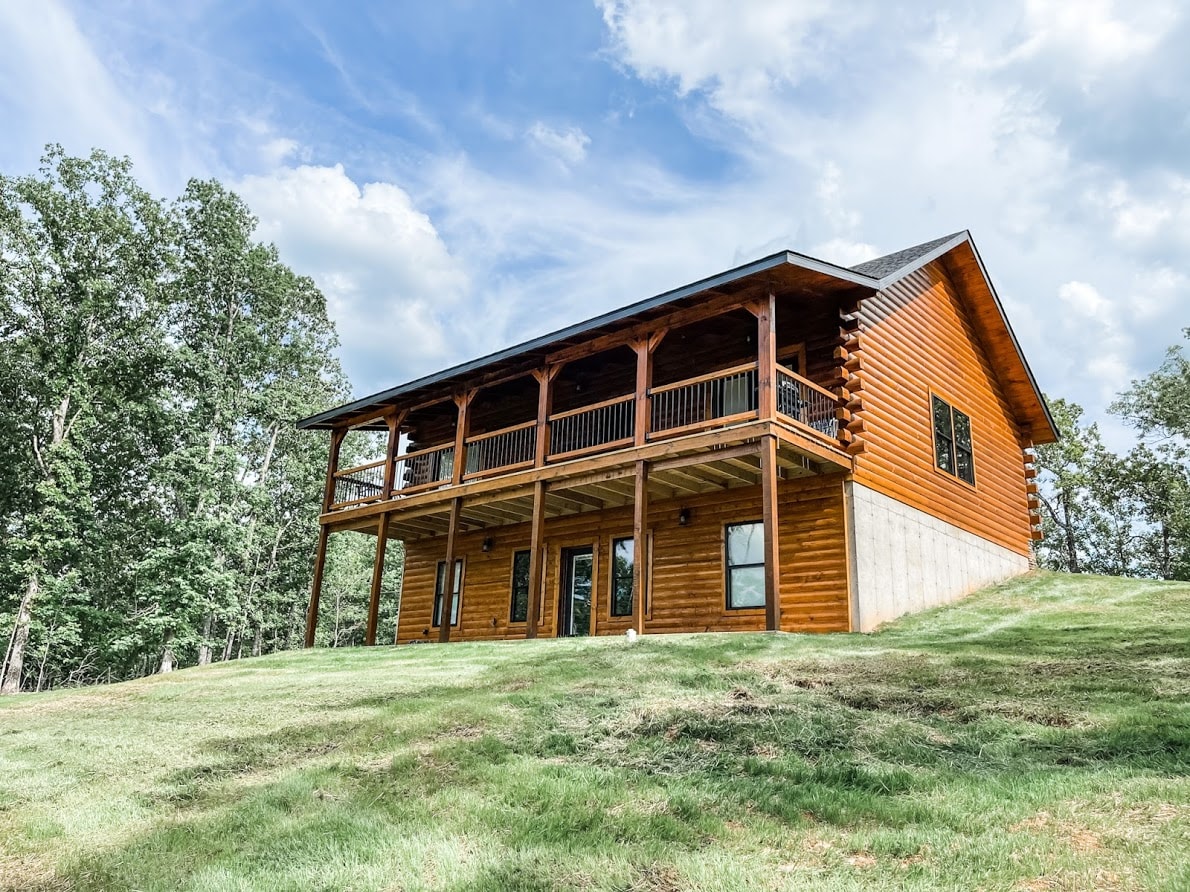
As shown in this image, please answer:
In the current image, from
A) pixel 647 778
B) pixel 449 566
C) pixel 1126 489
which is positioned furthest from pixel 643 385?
pixel 1126 489

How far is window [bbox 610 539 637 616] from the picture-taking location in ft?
53.3

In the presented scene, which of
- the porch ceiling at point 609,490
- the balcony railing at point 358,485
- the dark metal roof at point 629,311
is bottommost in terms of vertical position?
the porch ceiling at point 609,490

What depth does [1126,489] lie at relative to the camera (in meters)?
33.0

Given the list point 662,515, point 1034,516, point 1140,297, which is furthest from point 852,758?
point 1140,297

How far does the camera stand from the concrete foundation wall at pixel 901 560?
43.2ft

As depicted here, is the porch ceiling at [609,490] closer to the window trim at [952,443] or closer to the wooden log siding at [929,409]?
the wooden log siding at [929,409]

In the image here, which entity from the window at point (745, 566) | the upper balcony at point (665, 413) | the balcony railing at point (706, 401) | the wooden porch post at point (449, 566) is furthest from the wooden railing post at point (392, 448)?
the window at point (745, 566)

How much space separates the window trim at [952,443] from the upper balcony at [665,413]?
2.81 meters

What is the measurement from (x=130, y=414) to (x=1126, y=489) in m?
35.1

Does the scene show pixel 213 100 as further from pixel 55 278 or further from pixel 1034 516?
pixel 1034 516

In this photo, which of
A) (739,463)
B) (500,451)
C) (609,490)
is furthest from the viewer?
(500,451)

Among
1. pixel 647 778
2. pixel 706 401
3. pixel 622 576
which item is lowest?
pixel 647 778

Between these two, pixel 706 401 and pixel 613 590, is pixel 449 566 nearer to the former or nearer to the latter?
pixel 613 590

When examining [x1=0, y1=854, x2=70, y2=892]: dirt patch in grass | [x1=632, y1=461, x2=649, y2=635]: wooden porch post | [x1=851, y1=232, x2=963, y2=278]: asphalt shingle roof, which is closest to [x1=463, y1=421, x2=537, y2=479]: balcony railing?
[x1=632, y1=461, x2=649, y2=635]: wooden porch post
